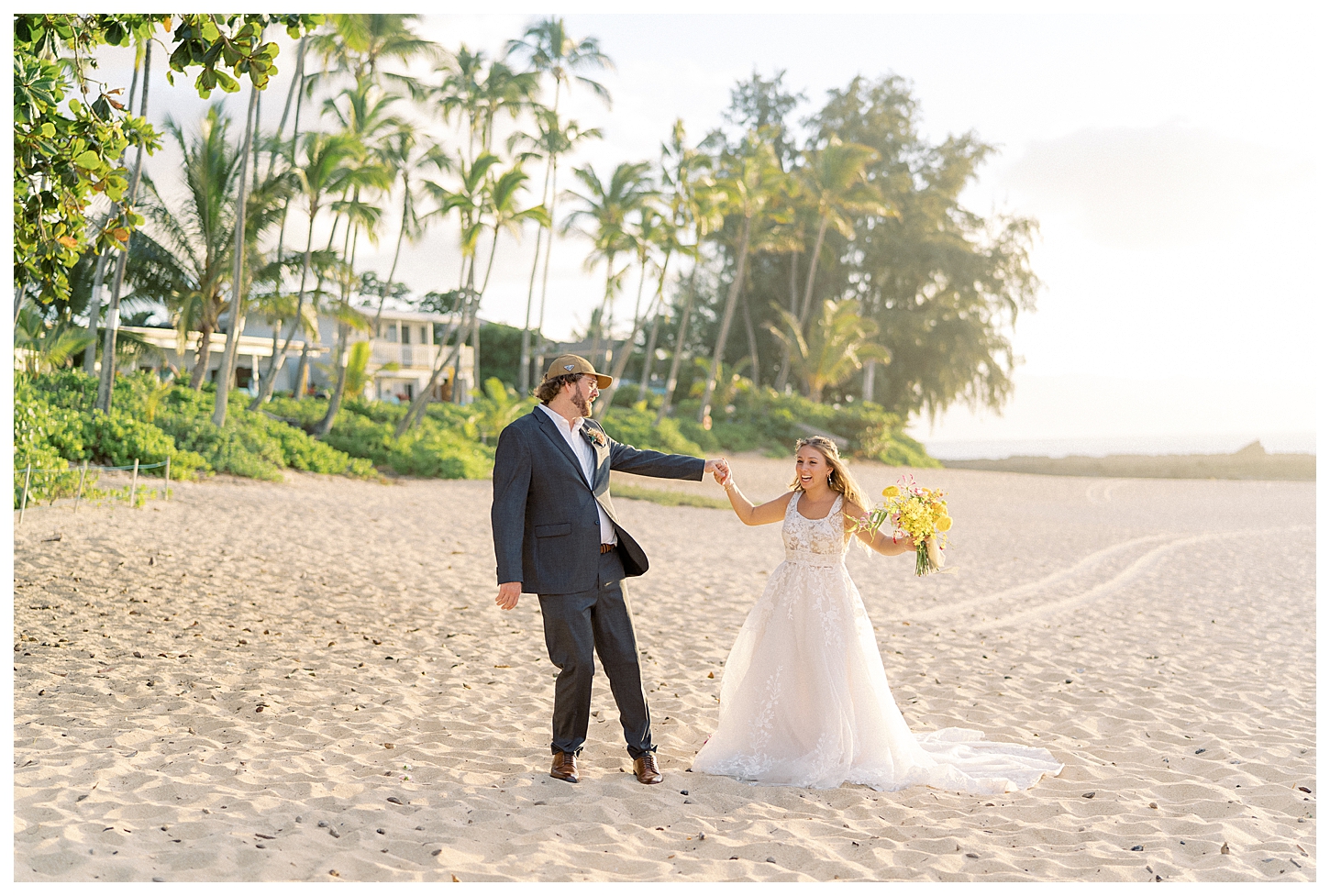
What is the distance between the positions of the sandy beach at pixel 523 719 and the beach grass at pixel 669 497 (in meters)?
6.18

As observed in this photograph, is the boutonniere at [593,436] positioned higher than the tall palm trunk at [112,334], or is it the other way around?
the tall palm trunk at [112,334]

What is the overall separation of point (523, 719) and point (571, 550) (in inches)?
63.2

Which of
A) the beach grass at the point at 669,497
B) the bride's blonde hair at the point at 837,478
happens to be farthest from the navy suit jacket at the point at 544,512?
the beach grass at the point at 669,497

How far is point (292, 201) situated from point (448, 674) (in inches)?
695

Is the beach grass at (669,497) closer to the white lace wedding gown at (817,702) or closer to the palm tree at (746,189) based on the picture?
the palm tree at (746,189)

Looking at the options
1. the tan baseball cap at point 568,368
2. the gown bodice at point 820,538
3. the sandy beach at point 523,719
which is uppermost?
the tan baseball cap at point 568,368

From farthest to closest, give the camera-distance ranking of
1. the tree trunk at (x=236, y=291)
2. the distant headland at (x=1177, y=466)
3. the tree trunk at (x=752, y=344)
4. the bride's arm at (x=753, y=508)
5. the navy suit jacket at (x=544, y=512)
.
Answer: the distant headland at (x=1177, y=466) → the tree trunk at (x=752, y=344) → the tree trunk at (x=236, y=291) → the bride's arm at (x=753, y=508) → the navy suit jacket at (x=544, y=512)

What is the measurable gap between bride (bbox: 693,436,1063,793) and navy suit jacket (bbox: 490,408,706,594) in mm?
757

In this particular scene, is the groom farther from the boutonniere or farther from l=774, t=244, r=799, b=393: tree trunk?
l=774, t=244, r=799, b=393: tree trunk

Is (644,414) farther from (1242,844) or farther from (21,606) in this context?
(1242,844)

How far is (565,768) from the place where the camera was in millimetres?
4438

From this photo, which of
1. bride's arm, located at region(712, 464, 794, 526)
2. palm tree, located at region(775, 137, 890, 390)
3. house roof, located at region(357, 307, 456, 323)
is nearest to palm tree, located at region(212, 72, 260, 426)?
bride's arm, located at region(712, 464, 794, 526)

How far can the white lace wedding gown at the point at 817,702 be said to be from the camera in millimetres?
4566

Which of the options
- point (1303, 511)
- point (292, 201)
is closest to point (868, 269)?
point (1303, 511)
